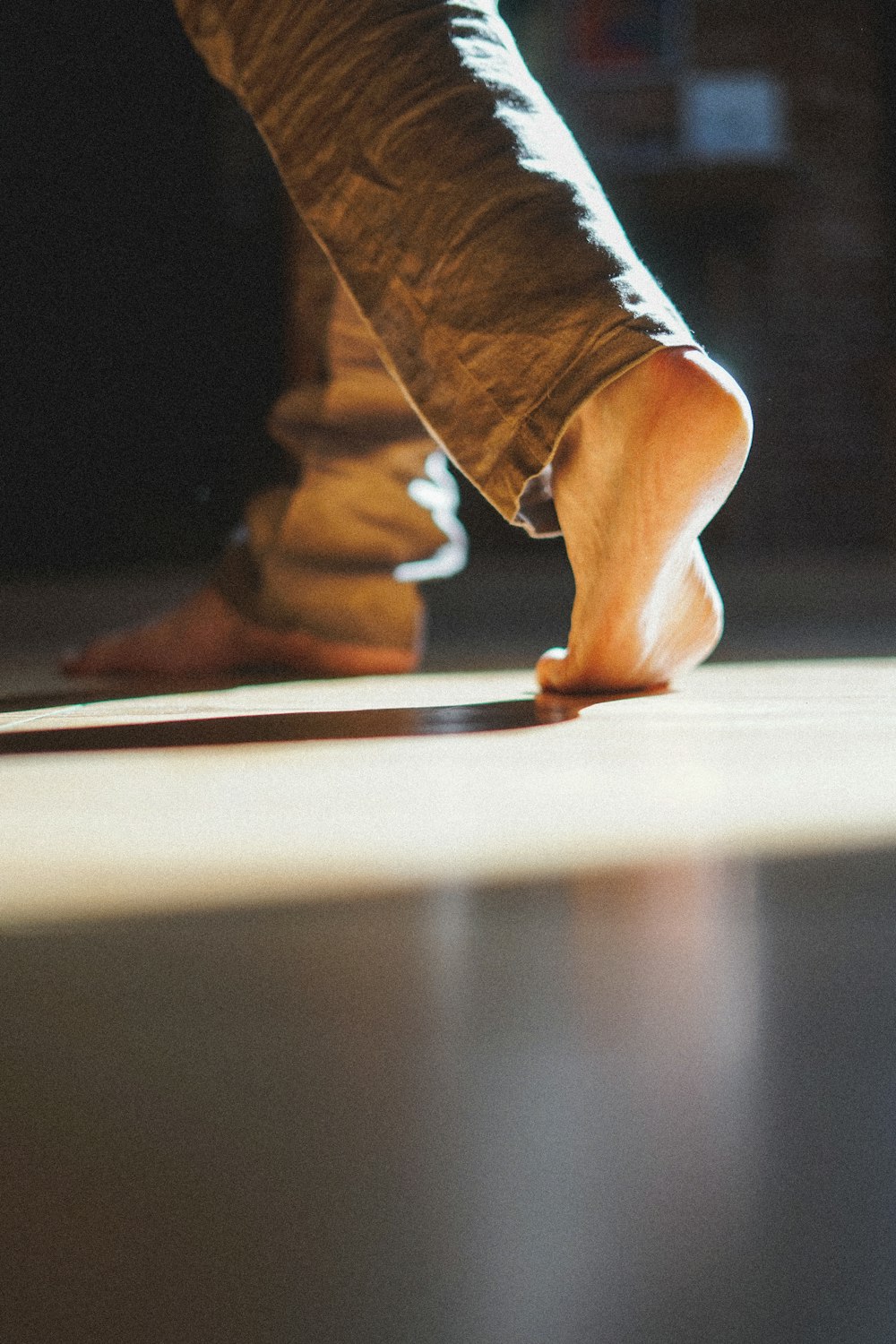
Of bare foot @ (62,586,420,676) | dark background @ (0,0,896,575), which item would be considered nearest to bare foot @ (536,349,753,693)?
bare foot @ (62,586,420,676)

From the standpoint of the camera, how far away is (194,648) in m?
1.34

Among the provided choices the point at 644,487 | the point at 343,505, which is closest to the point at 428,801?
the point at 644,487

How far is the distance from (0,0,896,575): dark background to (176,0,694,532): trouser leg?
2.80 m

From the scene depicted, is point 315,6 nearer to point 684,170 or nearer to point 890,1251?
point 890,1251

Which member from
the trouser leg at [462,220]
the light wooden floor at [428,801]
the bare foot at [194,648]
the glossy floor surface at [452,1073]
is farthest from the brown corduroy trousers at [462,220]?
the bare foot at [194,648]

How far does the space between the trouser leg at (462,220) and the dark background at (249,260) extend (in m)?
2.80

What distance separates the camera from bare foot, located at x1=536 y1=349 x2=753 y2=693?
0.80 m

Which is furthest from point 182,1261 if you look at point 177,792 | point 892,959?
point 177,792

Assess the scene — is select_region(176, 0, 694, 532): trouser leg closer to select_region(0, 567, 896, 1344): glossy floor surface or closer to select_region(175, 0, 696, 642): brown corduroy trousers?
select_region(175, 0, 696, 642): brown corduroy trousers

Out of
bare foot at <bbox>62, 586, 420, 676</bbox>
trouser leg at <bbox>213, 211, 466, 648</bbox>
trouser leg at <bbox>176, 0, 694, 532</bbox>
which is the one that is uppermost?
trouser leg at <bbox>176, 0, 694, 532</bbox>

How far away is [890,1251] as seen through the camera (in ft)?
0.67

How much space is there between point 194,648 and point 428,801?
797 millimetres

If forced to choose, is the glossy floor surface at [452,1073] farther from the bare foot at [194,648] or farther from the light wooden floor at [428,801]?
the bare foot at [194,648]

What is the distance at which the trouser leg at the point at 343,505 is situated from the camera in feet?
4.19
